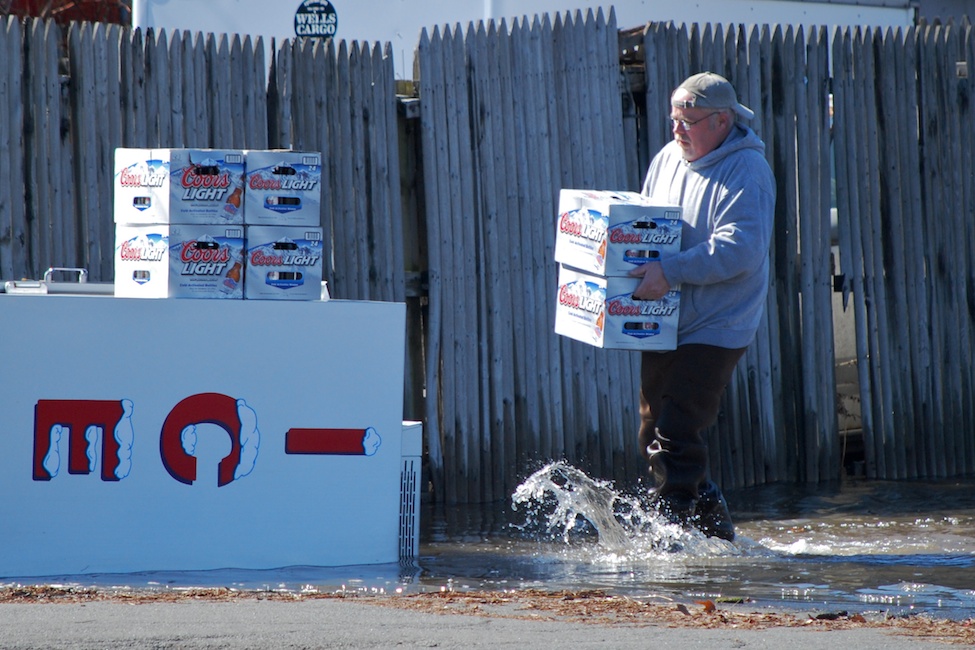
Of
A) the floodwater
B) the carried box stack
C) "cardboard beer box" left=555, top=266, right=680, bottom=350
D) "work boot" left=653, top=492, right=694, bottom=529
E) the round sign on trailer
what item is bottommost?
the floodwater

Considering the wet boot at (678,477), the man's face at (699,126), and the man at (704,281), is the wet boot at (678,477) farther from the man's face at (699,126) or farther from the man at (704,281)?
the man's face at (699,126)

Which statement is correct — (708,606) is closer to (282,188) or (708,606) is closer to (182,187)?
(282,188)

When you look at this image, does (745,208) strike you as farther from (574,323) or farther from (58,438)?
(58,438)

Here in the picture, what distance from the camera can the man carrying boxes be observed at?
5145 mm

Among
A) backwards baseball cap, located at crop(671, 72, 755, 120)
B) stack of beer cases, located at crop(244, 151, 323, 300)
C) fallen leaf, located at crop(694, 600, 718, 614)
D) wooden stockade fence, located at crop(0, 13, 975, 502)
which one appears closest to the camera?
fallen leaf, located at crop(694, 600, 718, 614)

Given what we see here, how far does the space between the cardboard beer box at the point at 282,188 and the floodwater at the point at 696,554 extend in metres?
1.32

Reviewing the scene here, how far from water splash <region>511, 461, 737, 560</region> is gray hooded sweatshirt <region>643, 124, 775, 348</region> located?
2.59 feet

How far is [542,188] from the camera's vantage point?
677cm

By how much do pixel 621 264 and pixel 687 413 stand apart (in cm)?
69

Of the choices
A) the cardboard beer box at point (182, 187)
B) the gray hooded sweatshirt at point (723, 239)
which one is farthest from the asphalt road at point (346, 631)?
the gray hooded sweatshirt at point (723, 239)

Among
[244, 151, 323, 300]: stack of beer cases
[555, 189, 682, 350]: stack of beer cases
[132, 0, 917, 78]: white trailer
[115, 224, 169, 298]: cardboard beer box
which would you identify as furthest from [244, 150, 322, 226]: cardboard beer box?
[132, 0, 917, 78]: white trailer

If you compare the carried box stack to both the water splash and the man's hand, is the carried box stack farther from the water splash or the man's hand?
the water splash

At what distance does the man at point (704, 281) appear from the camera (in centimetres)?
517

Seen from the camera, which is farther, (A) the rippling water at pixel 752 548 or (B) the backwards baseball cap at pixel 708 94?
(B) the backwards baseball cap at pixel 708 94
